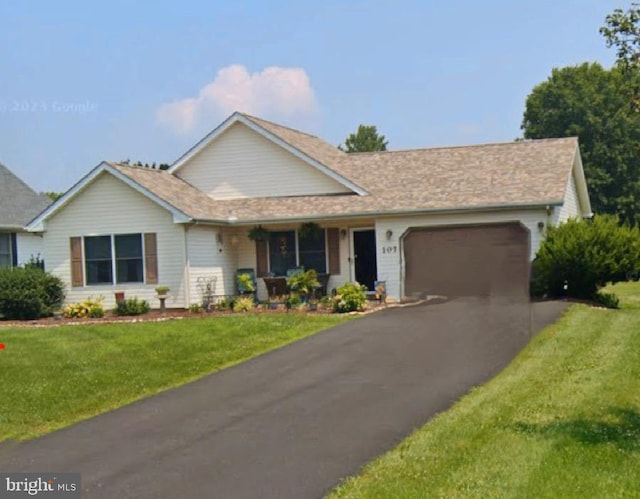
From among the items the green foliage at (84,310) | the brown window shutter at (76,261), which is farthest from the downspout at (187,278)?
the brown window shutter at (76,261)

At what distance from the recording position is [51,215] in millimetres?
23766

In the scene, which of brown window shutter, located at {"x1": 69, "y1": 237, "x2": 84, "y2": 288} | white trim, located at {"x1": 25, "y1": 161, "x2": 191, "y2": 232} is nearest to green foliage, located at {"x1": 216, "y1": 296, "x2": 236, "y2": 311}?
white trim, located at {"x1": 25, "y1": 161, "x2": 191, "y2": 232}

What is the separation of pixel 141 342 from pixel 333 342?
3757 millimetres

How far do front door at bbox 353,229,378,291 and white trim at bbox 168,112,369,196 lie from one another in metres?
1.23

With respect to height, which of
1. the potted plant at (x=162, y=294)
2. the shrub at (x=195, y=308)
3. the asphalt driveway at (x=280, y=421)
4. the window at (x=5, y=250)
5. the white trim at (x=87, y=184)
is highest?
the white trim at (x=87, y=184)

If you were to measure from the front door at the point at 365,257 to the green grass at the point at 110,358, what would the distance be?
5164 millimetres

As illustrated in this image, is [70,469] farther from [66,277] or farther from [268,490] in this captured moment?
[66,277]

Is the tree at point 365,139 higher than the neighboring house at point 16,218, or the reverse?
the tree at point 365,139

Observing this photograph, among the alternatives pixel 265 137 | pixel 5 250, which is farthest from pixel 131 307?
pixel 5 250

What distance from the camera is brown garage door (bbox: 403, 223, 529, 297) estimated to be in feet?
73.4

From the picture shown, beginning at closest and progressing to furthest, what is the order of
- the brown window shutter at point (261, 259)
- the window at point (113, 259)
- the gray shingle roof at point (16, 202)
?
the window at point (113, 259), the brown window shutter at point (261, 259), the gray shingle roof at point (16, 202)

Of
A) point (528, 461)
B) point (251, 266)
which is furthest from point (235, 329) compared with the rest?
point (528, 461)

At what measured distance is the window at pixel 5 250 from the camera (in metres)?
30.9

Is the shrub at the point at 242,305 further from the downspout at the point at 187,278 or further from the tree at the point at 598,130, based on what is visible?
the tree at the point at 598,130
